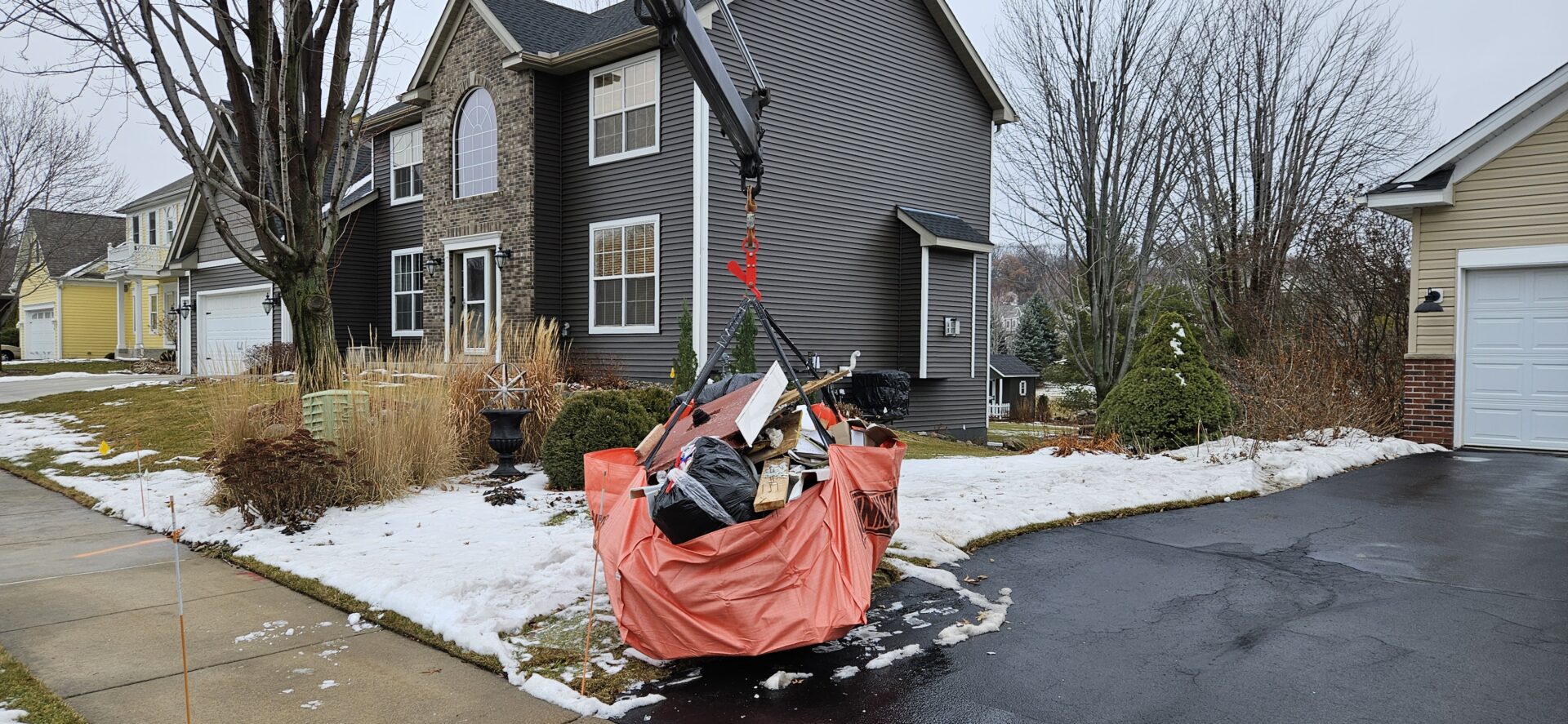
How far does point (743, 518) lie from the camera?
4109 mm

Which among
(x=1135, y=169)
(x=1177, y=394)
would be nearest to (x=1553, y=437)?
(x=1177, y=394)

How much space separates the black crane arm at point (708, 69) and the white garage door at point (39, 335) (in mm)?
41721

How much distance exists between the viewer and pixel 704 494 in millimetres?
3938

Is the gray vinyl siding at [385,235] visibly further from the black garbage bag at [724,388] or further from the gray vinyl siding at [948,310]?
the black garbage bag at [724,388]

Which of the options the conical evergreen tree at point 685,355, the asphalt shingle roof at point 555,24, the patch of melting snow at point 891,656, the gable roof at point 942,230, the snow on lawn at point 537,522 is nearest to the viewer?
the patch of melting snow at point 891,656

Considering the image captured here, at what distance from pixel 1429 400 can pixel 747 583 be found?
480 inches

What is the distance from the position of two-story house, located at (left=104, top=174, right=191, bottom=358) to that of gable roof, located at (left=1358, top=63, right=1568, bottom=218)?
3071cm

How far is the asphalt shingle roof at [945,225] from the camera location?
1698cm

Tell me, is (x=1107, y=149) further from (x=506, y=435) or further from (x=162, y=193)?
(x=162, y=193)

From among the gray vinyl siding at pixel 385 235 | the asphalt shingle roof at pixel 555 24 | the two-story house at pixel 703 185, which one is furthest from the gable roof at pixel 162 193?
the asphalt shingle roof at pixel 555 24

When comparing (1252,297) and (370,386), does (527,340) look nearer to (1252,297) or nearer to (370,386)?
(370,386)

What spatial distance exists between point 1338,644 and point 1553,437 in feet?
33.4

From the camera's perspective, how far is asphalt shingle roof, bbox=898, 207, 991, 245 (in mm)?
16984

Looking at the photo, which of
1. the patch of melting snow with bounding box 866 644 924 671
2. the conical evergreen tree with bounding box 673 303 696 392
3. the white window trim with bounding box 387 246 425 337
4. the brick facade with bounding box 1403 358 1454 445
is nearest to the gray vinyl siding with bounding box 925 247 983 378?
the conical evergreen tree with bounding box 673 303 696 392
